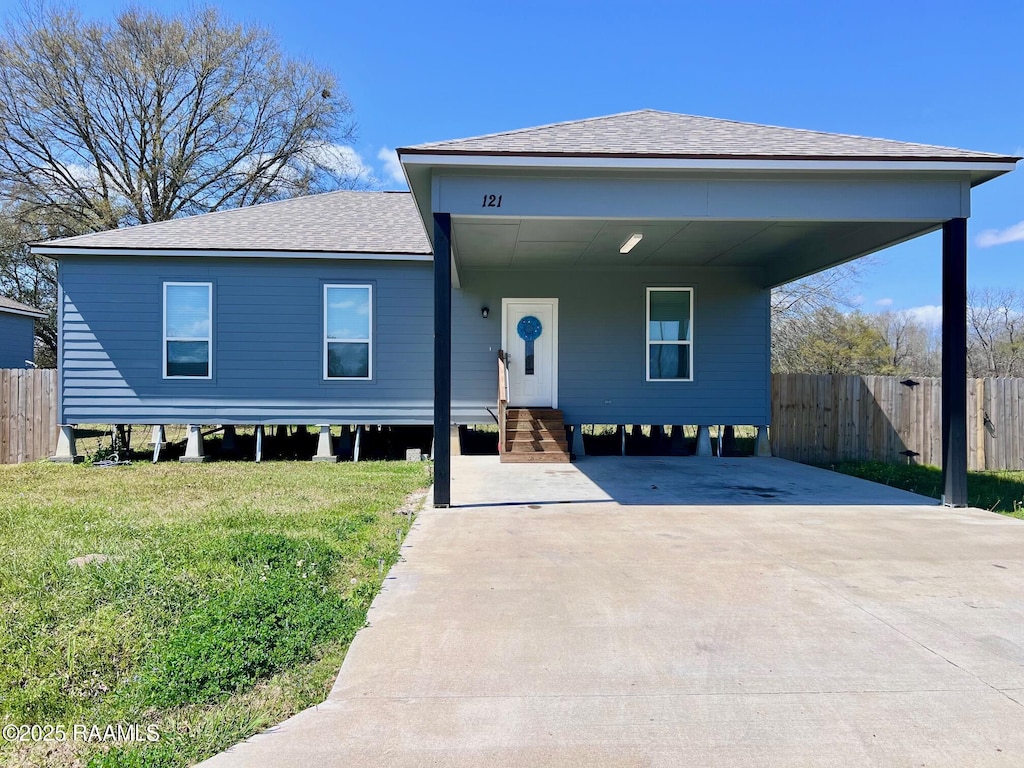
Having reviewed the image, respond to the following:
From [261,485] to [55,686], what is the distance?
5.23m

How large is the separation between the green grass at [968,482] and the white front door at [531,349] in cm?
490

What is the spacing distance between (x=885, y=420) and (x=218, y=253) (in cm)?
1151

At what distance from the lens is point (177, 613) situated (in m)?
3.29

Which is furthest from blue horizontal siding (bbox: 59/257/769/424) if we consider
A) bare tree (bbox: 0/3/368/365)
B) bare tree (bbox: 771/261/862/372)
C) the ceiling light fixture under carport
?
bare tree (bbox: 0/3/368/365)

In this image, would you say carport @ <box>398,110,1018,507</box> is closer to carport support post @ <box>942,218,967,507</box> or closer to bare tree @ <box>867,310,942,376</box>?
carport support post @ <box>942,218,967,507</box>

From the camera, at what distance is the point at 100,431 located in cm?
1558

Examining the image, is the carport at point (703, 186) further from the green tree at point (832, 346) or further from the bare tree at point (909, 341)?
the bare tree at point (909, 341)

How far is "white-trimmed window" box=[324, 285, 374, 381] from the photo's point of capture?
10.3m

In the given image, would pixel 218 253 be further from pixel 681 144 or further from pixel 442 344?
pixel 681 144

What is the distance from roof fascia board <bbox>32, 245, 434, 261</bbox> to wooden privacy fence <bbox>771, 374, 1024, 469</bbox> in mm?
6946

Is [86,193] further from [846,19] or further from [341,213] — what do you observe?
[846,19]

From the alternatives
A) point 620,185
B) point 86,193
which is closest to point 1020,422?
point 620,185

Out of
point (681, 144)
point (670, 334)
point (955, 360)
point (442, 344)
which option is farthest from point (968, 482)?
point (442, 344)

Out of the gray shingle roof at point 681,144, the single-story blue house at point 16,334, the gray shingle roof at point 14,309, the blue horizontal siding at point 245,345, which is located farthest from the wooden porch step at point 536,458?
the gray shingle roof at point 14,309
